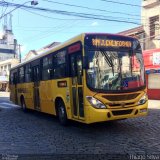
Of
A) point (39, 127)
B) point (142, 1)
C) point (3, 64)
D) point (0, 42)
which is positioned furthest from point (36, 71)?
point (0, 42)

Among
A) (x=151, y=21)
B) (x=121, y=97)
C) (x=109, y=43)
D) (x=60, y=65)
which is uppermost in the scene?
(x=151, y=21)

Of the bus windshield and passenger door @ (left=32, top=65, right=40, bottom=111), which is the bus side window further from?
passenger door @ (left=32, top=65, right=40, bottom=111)

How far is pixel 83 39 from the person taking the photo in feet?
32.2

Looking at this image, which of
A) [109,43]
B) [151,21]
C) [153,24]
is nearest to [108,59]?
[109,43]

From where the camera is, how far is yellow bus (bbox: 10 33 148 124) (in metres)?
9.45

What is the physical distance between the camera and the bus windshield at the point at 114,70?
952cm

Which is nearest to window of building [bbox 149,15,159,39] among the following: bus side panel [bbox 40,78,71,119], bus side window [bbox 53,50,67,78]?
bus side panel [bbox 40,78,71,119]

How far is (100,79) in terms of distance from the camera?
31.2 feet

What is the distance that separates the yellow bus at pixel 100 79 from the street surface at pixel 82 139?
22.7 inches

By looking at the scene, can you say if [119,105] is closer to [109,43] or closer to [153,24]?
[109,43]

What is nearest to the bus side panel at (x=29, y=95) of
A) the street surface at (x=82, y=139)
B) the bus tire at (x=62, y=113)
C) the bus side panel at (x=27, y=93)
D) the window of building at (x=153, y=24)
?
the bus side panel at (x=27, y=93)

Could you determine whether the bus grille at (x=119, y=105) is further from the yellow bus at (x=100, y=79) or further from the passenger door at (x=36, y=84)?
the passenger door at (x=36, y=84)

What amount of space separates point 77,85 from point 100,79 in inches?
38.9

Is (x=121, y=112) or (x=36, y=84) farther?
(x=36, y=84)
